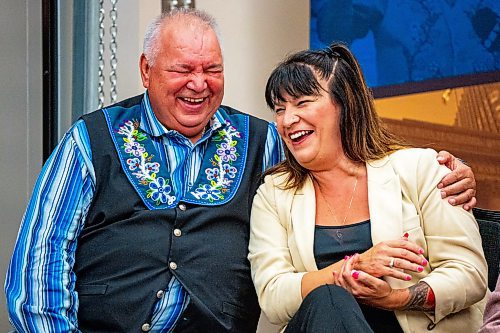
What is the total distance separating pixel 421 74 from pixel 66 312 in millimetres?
1493

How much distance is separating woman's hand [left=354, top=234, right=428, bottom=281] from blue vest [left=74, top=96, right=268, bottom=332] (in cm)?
47

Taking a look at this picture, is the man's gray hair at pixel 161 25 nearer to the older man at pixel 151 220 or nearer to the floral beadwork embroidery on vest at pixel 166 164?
the older man at pixel 151 220

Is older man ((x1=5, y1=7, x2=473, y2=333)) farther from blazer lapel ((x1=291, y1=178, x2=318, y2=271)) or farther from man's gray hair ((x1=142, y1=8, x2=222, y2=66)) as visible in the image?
blazer lapel ((x1=291, y1=178, x2=318, y2=271))

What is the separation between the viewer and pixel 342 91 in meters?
2.16

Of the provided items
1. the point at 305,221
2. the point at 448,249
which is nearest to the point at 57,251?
the point at 305,221

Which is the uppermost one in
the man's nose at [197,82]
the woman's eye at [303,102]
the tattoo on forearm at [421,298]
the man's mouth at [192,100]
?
the man's nose at [197,82]

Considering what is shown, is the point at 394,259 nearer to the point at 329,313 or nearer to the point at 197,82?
the point at 329,313

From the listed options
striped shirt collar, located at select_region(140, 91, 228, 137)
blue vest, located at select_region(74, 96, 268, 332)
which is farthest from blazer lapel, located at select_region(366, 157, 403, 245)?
striped shirt collar, located at select_region(140, 91, 228, 137)

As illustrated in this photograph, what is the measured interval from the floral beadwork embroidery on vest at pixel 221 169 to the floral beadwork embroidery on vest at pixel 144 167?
0.27ft

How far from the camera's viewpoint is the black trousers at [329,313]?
5.86 ft

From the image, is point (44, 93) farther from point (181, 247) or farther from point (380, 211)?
point (380, 211)

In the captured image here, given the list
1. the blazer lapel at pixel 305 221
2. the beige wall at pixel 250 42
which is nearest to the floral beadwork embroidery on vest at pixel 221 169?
the blazer lapel at pixel 305 221

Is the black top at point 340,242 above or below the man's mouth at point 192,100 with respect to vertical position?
below

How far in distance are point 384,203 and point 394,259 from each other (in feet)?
0.69
